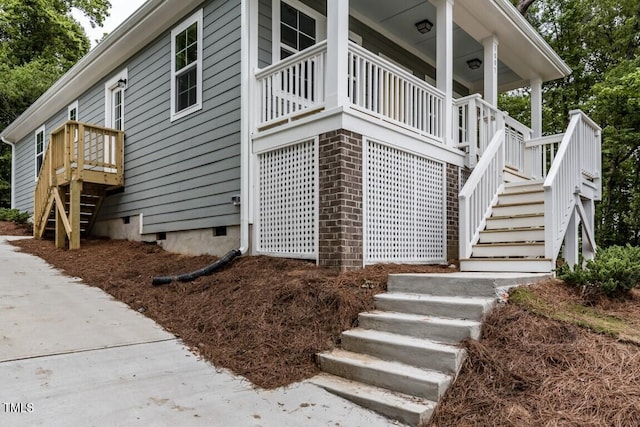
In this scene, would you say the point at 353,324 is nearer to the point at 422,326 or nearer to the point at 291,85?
the point at 422,326

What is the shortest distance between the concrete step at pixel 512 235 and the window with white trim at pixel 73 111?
1049 cm

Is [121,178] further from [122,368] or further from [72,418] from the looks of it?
[72,418]

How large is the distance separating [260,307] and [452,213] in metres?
3.49

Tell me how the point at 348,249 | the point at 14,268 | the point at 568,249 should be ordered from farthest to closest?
the point at 14,268, the point at 568,249, the point at 348,249

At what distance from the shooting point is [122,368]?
335 cm

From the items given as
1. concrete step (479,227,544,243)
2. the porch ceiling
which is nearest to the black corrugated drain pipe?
concrete step (479,227,544,243)

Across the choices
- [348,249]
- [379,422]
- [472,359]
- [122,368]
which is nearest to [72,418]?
[122,368]

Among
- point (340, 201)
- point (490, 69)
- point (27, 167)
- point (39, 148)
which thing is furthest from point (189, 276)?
point (27, 167)

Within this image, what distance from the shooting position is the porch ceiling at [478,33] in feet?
23.4

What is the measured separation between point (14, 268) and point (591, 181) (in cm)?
867

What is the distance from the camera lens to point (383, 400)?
2.98 m

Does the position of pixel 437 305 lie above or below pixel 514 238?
below

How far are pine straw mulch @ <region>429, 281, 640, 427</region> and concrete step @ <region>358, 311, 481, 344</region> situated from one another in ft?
0.34

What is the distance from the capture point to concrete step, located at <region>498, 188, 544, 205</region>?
595cm
